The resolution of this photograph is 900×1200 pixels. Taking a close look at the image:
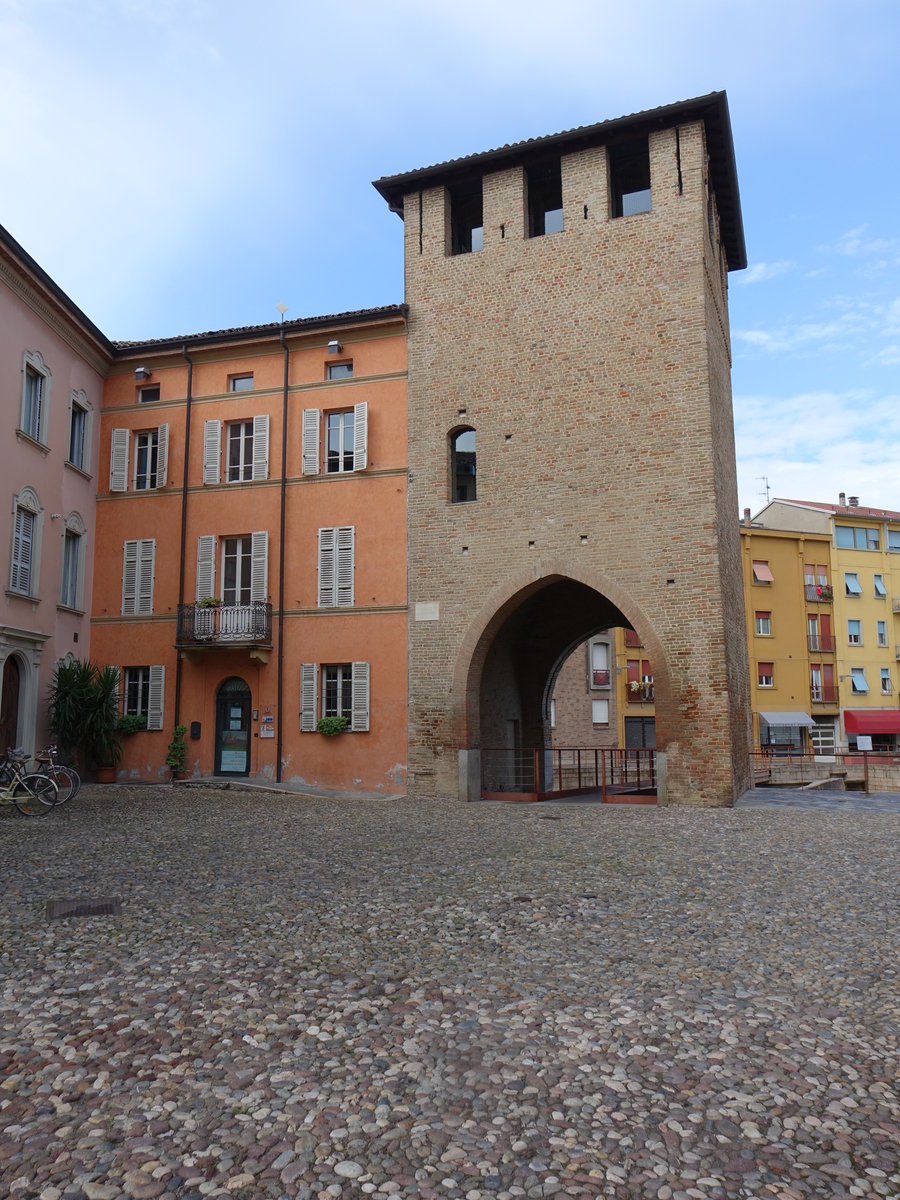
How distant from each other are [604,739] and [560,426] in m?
24.7

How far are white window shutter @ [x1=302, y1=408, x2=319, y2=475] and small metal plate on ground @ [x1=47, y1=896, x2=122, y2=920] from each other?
1359 cm

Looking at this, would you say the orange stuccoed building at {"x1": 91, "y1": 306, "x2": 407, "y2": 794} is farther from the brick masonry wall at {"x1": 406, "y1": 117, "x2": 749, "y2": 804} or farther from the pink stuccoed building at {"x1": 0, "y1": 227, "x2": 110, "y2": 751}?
the brick masonry wall at {"x1": 406, "y1": 117, "x2": 749, "y2": 804}

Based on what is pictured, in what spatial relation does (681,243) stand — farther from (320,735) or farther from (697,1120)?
(697,1120)

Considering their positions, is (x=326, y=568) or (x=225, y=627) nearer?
(x=326, y=568)

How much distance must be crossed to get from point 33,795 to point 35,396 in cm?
913

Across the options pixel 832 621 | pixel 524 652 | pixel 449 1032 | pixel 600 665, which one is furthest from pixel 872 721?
pixel 449 1032

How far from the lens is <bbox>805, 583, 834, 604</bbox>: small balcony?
1822 inches

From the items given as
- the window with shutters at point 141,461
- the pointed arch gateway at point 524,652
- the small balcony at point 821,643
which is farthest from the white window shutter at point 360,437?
the small balcony at point 821,643

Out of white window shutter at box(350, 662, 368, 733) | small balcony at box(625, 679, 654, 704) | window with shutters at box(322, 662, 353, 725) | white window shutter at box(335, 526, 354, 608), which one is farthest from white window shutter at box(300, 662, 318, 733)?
small balcony at box(625, 679, 654, 704)

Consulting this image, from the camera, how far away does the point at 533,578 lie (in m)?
17.1

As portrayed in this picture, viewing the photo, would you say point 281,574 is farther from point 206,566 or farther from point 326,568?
point 206,566

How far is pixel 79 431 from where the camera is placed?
2016 cm

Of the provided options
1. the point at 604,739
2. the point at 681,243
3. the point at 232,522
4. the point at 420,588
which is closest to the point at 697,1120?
the point at 420,588

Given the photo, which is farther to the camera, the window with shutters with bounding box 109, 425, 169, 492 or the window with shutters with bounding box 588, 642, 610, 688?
the window with shutters with bounding box 588, 642, 610, 688
